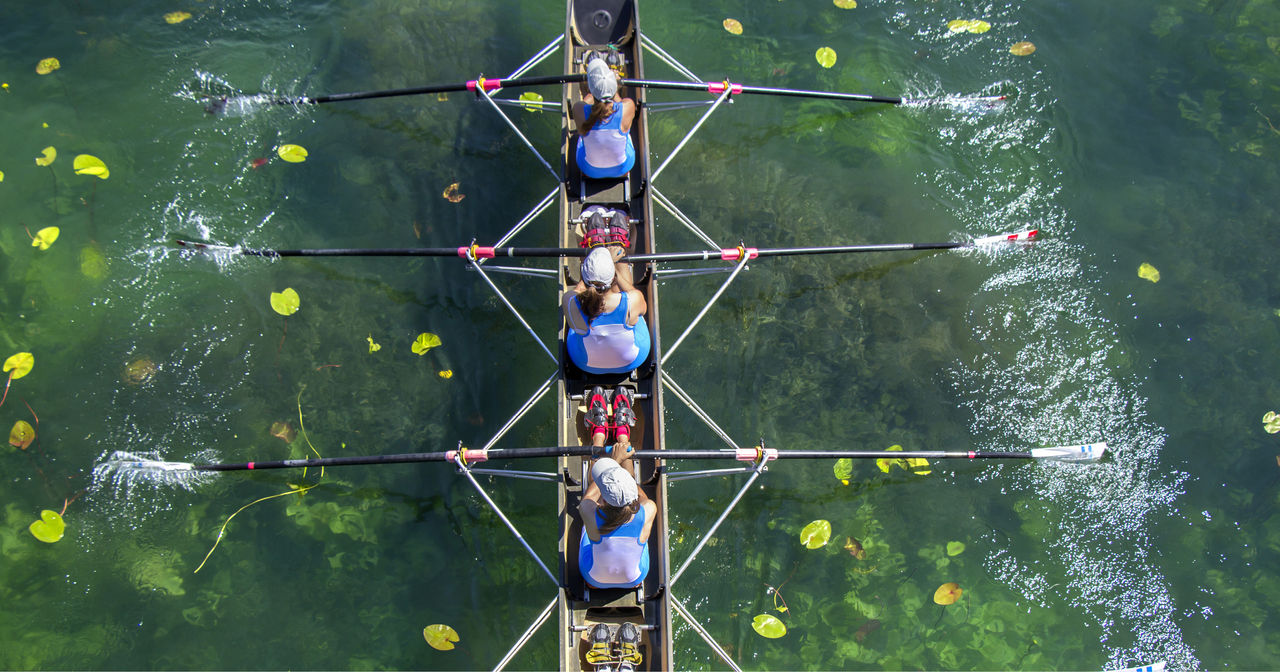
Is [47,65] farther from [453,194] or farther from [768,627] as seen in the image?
[768,627]

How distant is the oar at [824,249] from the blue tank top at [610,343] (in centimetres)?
74

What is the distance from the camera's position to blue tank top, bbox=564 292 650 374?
6281 millimetres

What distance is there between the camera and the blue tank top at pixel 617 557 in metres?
5.62

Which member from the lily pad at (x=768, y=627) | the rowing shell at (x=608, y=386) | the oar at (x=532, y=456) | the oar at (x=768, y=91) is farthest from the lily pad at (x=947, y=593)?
the oar at (x=768, y=91)

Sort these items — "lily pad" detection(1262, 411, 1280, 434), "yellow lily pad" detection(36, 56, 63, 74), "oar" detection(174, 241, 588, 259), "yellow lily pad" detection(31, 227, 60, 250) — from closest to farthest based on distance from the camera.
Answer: "oar" detection(174, 241, 588, 259)
"lily pad" detection(1262, 411, 1280, 434)
"yellow lily pad" detection(31, 227, 60, 250)
"yellow lily pad" detection(36, 56, 63, 74)

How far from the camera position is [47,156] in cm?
845

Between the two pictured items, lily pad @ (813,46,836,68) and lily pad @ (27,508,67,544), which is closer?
lily pad @ (27,508,67,544)

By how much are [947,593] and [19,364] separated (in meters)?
9.53

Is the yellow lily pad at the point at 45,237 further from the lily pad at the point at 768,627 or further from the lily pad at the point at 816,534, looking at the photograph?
the lily pad at the point at 816,534

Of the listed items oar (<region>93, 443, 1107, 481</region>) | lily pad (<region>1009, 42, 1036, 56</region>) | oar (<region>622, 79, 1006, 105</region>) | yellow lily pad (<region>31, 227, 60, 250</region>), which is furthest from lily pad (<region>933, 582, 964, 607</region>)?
yellow lily pad (<region>31, 227, 60, 250</region>)

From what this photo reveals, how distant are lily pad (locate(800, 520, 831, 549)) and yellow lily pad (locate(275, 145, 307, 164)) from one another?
22.6 feet

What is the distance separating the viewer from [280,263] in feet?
26.9

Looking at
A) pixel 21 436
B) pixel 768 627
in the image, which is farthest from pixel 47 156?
pixel 768 627

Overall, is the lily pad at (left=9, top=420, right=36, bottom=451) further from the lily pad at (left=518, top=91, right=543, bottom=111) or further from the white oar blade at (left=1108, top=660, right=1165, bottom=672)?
the white oar blade at (left=1108, top=660, right=1165, bottom=672)
